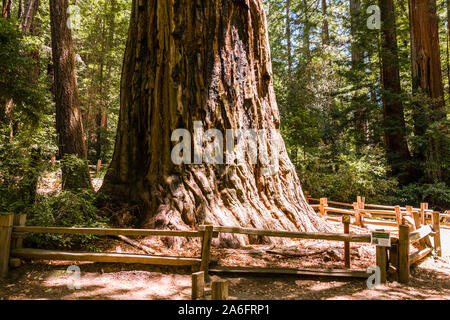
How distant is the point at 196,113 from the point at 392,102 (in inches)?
528

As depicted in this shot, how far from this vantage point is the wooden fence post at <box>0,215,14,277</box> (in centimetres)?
451

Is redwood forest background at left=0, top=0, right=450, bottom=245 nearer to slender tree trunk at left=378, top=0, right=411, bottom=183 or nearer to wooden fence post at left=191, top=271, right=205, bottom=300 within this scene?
slender tree trunk at left=378, top=0, right=411, bottom=183

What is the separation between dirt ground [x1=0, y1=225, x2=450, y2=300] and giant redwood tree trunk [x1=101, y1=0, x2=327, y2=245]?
82 cm

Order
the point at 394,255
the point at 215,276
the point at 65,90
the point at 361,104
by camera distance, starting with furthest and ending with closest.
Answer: the point at 361,104 → the point at 65,90 → the point at 394,255 → the point at 215,276

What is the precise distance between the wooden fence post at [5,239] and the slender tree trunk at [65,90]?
3.42m

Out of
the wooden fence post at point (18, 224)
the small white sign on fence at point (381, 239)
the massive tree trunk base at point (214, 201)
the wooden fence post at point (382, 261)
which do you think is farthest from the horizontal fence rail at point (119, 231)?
the wooden fence post at point (382, 261)

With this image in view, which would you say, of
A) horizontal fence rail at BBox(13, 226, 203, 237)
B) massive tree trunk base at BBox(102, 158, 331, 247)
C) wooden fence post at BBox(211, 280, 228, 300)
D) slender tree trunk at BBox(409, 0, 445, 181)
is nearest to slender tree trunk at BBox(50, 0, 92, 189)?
massive tree trunk base at BBox(102, 158, 331, 247)

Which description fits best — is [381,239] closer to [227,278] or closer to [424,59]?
[227,278]

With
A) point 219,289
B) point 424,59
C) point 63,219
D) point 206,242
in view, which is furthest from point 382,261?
point 424,59

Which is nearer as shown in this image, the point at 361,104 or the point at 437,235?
the point at 437,235

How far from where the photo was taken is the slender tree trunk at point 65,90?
8.00m

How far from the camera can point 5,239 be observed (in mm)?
4574

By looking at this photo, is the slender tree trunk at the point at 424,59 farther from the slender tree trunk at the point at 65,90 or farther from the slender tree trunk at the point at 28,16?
the slender tree trunk at the point at 28,16

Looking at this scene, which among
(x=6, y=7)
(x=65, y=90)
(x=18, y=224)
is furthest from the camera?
(x=6, y=7)
